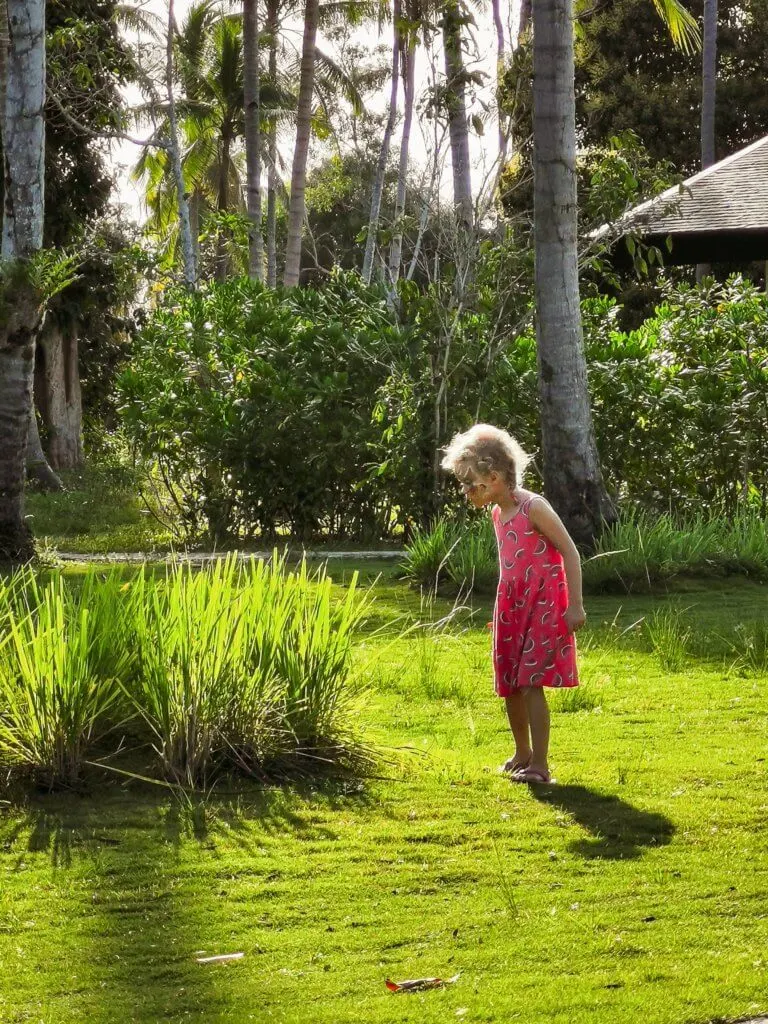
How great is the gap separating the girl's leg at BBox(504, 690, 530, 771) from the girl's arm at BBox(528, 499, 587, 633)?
0.33 m

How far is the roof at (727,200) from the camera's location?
17.9m

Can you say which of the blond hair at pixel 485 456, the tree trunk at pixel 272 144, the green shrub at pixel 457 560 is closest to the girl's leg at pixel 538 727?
the blond hair at pixel 485 456

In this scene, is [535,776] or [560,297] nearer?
[535,776]

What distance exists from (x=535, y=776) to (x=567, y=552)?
0.80 m

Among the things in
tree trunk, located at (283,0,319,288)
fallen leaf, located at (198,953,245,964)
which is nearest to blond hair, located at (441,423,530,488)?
fallen leaf, located at (198,953,245,964)

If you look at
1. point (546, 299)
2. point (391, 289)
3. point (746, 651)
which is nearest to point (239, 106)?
point (391, 289)

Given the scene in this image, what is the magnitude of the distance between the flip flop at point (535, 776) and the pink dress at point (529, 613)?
0.29 metres

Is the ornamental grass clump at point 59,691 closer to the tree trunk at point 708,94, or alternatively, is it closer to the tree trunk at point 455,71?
the tree trunk at point 455,71

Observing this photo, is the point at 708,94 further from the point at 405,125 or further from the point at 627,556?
the point at 627,556

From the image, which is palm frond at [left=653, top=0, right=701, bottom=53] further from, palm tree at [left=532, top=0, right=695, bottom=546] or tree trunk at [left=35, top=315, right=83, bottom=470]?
tree trunk at [left=35, top=315, right=83, bottom=470]

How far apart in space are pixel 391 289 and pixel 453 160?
205 inches

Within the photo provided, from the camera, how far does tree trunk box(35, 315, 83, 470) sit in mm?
24250

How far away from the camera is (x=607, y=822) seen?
457 centimetres

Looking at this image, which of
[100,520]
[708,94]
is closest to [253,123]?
[708,94]
